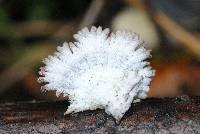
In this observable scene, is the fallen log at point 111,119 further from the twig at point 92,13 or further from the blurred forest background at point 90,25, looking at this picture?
the twig at point 92,13

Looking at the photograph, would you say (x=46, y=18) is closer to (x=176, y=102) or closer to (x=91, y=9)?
(x=91, y=9)

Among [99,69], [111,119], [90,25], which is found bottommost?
[111,119]

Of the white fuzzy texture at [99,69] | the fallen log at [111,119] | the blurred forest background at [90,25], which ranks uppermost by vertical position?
the blurred forest background at [90,25]

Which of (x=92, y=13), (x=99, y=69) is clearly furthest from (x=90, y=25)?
(x=99, y=69)

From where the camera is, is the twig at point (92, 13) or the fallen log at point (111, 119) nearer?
the fallen log at point (111, 119)

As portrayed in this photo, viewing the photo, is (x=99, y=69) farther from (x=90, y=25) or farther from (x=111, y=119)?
(x=90, y=25)

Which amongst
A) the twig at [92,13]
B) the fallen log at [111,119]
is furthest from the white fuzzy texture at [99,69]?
the twig at [92,13]
